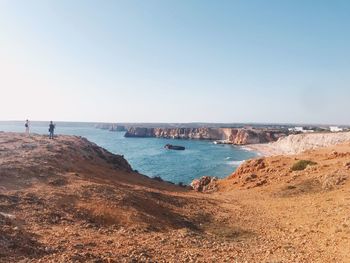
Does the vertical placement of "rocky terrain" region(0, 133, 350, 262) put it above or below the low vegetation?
below

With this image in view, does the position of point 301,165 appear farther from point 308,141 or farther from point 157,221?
point 308,141

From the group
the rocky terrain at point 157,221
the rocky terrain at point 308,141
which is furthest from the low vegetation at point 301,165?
the rocky terrain at point 308,141

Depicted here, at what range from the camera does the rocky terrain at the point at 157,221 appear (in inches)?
500

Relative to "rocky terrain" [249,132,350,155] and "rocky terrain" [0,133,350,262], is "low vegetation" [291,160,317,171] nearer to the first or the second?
"rocky terrain" [0,133,350,262]

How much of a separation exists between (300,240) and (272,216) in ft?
19.1

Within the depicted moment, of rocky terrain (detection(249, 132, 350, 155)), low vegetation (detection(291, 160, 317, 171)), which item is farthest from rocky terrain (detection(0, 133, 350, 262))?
rocky terrain (detection(249, 132, 350, 155))

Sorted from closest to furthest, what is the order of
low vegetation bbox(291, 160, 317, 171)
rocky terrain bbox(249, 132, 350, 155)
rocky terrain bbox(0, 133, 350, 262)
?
rocky terrain bbox(0, 133, 350, 262) → low vegetation bbox(291, 160, 317, 171) → rocky terrain bbox(249, 132, 350, 155)

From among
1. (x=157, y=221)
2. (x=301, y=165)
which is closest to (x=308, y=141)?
→ (x=301, y=165)

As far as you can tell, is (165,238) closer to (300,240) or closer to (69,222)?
(69,222)

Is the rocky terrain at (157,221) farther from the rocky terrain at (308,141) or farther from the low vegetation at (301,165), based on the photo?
the rocky terrain at (308,141)

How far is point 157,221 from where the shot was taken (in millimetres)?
18094

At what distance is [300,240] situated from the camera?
16.8 metres

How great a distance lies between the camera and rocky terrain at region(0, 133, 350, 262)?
12.7 metres

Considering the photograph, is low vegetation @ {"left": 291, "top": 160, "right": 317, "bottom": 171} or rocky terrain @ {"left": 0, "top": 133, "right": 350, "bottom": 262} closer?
rocky terrain @ {"left": 0, "top": 133, "right": 350, "bottom": 262}
